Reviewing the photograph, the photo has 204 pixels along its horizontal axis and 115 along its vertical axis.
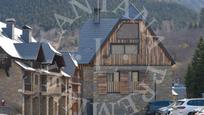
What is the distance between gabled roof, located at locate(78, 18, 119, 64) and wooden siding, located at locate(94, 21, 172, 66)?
2.71 ft

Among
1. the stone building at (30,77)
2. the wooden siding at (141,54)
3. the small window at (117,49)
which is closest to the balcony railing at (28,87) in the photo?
the stone building at (30,77)

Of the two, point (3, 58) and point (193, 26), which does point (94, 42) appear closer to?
point (3, 58)

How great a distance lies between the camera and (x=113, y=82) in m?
45.0

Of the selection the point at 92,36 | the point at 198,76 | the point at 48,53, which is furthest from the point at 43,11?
the point at 198,76

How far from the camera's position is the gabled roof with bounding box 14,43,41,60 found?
38.7 meters

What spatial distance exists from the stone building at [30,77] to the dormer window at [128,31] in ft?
21.1

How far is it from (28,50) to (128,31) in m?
10.3

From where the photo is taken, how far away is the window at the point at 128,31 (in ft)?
148

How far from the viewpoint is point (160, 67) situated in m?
45.6

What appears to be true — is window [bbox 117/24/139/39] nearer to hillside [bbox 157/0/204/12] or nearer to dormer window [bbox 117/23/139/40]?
dormer window [bbox 117/23/139/40]

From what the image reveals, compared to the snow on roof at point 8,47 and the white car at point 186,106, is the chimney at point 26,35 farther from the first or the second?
the white car at point 186,106

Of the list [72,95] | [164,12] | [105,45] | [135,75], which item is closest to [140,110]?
[135,75]

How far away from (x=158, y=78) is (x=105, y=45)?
18.7 feet

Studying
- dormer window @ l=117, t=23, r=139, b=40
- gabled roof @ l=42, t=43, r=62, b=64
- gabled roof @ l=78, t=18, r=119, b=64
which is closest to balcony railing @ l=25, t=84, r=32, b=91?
gabled roof @ l=42, t=43, r=62, b=64
